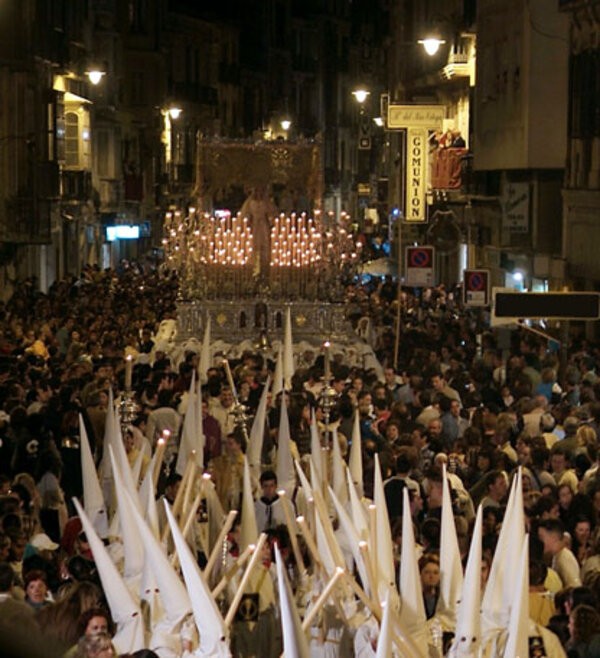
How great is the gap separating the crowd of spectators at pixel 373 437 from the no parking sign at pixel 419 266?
972 mm

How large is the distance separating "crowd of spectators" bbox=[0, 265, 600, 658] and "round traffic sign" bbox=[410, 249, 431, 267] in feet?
3.83

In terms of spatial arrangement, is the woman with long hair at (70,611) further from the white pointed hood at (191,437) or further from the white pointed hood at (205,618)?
the white pointed hood at (191,437)

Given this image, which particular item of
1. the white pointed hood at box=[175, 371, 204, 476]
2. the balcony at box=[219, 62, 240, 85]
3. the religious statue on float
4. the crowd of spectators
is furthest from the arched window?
the white pointed hood at box=[175, 371, 204, 476]

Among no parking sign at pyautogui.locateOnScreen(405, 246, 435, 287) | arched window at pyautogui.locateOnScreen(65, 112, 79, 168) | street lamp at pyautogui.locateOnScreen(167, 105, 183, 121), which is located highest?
street lamp at pyautogui.locateOnScreen(167, 105, 183, 121)

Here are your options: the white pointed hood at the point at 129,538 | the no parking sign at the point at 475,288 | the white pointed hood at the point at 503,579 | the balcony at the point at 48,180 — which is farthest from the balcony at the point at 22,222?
the white pointed hood at the point at 503,579

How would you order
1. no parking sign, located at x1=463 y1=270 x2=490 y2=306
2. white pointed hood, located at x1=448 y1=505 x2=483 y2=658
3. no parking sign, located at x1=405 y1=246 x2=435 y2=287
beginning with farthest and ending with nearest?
no parking sign, located at x1=463 y1=270 x2=490 y2=306
no parking sign, located at x1=405 y1=246 x2=435 y2=287
white pointed hood, located at x1=448 y1=505 x2=483 y2=658

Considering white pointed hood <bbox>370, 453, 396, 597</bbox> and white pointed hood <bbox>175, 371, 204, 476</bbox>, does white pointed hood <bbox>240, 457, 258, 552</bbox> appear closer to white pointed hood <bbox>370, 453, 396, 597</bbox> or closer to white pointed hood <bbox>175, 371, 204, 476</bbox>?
white pointed hood <bbox>370, 453, 396, 597</bbox>

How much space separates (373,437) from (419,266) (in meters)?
9.90

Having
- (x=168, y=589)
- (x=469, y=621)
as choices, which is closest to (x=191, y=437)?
(x=168, y=589)

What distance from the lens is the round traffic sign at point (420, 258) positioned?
86.2 feet

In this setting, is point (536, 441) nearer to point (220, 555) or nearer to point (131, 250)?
point (220, 555)

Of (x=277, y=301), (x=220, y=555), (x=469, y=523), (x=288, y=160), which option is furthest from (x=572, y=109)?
(x=220, y=555)

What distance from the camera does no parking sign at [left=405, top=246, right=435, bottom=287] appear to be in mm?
26188

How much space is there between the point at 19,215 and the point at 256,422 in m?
28.6
